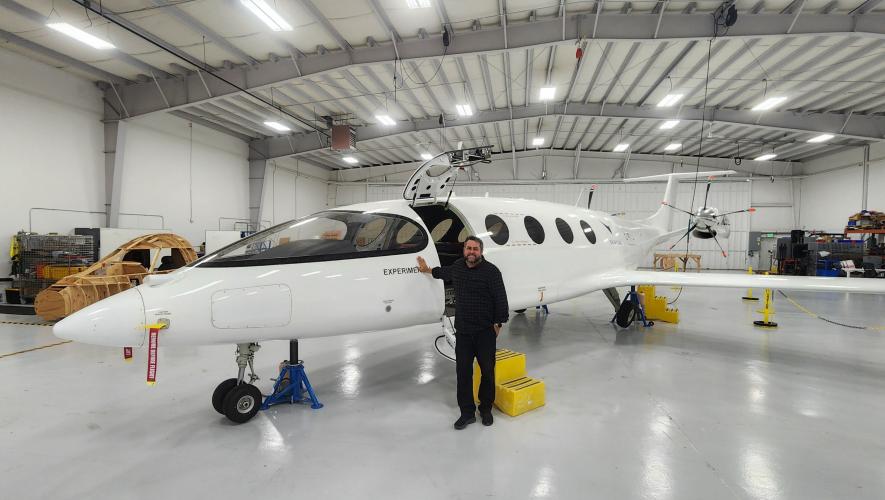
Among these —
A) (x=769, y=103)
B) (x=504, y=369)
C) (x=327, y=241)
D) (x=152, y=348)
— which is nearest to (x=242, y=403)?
(x=152, y=348)

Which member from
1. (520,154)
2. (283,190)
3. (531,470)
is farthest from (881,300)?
(283,190)

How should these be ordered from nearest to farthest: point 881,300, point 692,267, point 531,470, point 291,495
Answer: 1. point 291,495
2. point 531,470
3. point 881,300
4. point 692,267

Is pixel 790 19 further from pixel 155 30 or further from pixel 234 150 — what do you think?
pixel 234 150

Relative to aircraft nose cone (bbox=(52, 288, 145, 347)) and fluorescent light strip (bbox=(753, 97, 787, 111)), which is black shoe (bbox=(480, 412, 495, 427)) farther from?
fluorescent light strip (bbox=(753, 97, 787, 111))

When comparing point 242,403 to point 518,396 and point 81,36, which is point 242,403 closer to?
point 518,396

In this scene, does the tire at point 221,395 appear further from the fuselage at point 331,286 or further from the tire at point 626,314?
the tire at point 626,314

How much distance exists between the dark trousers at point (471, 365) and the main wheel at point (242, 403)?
7.02ft

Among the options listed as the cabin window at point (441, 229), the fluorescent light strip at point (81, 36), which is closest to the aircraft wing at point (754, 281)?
the cabin window at point (441, 229)

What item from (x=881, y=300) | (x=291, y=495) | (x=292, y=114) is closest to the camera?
(x=291, y=495)

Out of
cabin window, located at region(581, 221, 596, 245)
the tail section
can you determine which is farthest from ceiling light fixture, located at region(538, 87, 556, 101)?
cabin window, located at region(581, 221, 596, 245)

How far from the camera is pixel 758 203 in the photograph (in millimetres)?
23453

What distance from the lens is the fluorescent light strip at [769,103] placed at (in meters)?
13.4

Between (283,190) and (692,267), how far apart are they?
79.7 ft

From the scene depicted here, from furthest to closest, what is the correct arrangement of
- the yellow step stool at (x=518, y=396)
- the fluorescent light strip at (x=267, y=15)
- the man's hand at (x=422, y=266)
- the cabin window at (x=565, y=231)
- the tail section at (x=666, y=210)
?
the tail section at (x=666, y=210), the fluorescent light strip at (x=267, y=15), the cabin window at (x=565, y=231), the man's hand at (x=422, y=266), the yellow step stool at (x=518, y=396)
